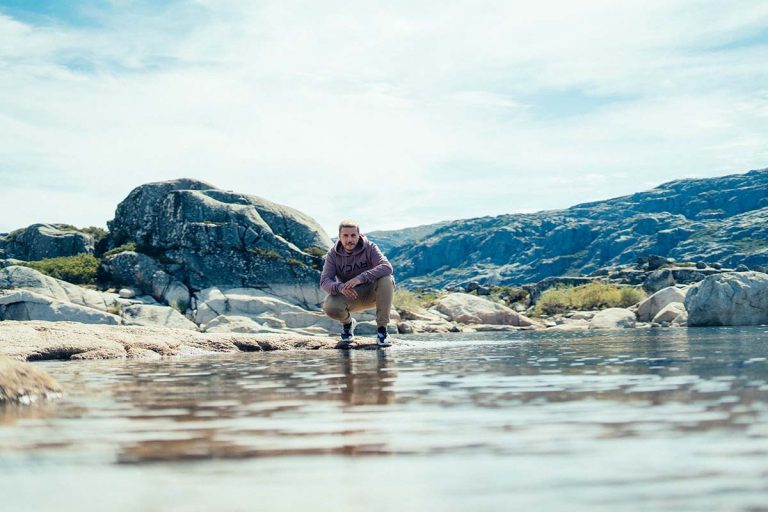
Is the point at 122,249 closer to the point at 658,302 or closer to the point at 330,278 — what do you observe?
the point at 658,302

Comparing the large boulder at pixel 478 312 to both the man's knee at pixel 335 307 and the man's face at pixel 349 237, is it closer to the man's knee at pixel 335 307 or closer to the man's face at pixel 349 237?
the man's knee at pixel 335 307

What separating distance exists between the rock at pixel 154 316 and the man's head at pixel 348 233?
3178 cm

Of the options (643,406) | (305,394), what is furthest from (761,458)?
(305,394)

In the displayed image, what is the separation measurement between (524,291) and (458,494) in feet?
327

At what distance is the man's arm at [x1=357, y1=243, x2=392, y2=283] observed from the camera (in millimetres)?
10378

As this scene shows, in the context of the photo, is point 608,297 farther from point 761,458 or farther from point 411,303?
point 761,458

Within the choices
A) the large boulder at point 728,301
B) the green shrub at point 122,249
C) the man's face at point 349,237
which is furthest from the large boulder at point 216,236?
the man's face at point 349,237

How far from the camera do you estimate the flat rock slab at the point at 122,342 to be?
377 inches

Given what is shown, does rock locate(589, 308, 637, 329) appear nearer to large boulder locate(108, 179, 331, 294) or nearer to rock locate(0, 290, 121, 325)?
large boulder locate(108, 179, 331, 294)

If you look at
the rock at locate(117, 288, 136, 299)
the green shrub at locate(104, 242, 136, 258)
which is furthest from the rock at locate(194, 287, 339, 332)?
the green shrub at locate(104, 242, 136, 258)

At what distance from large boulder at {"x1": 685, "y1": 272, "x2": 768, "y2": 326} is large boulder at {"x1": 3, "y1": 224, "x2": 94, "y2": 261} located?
1923 inches

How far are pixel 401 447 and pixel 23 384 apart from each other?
3057 millimetres

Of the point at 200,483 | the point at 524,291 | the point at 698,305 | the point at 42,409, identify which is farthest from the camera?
the point at 524,291

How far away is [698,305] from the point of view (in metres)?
39.5
